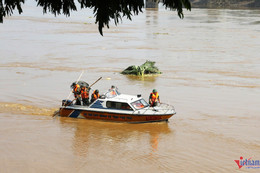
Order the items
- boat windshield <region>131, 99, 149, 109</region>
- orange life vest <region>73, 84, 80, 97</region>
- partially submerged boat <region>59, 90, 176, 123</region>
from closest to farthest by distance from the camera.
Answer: partially submerged boat <region>59, 90, 176, 123</region>, boat windshield <region>131, 99, 149, 109</region>, orange life vest <region>73, 84, 80, 97</region>

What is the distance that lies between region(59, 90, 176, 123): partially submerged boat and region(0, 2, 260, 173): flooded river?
336 millimetres

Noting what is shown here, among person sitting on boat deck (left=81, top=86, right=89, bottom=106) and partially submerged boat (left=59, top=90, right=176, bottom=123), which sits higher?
person sitting on boat deck (left=81, top=86, right=89, bottom=106)

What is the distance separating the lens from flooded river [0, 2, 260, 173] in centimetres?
1320

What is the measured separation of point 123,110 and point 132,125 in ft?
2.47

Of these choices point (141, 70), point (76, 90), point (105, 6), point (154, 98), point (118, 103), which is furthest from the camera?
point (141, 70)

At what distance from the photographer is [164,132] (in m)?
15.8

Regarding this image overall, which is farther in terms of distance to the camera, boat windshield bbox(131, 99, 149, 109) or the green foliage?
the green foliage

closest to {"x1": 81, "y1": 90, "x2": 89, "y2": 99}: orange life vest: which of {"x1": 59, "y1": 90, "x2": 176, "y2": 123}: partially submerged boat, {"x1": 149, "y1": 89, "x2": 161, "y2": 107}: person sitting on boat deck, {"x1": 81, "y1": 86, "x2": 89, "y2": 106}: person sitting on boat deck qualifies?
{"x1": 81, "y1": 86, "x2": 89, "y2": 106}: person sitting on boat deck

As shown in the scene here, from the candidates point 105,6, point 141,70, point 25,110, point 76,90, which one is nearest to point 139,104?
point 76,90

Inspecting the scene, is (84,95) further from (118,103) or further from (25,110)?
(25,110)

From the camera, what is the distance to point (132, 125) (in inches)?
632

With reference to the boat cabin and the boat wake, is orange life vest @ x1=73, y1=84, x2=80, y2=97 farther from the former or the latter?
the boat wake

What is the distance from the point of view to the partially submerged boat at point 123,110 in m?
15.7

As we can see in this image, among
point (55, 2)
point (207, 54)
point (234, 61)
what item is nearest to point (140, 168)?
point (55, 2)
